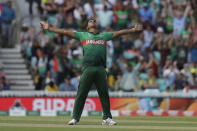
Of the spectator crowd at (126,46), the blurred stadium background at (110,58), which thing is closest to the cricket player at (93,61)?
the blurred stadium background at (110,58)

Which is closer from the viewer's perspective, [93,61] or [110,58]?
[93,61]

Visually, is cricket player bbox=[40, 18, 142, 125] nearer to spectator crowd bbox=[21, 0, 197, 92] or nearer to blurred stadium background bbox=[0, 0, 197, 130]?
blurred stadium background bbox=[0, 0, 197, 130]

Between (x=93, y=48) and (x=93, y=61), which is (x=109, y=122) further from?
(x=93, y=48)

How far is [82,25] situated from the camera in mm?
28312

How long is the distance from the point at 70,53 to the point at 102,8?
8.91 ft

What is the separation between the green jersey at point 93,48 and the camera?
15531 mm

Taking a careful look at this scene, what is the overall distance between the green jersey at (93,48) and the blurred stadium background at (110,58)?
7672 mm

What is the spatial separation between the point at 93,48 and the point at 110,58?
1173cm

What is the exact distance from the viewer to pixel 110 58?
89.5 feet

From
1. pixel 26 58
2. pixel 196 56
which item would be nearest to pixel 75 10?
pixel 26 58

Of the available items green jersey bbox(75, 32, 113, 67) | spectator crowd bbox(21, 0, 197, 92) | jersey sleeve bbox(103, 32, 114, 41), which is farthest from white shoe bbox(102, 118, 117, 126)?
spectator crowd bbox(21, 0, 197, 92)

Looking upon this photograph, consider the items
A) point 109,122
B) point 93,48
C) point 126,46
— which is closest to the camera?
point 93,48

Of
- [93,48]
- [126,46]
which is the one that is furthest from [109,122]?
[126,46]

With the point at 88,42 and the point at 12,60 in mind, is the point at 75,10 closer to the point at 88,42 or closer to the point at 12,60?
the point at 12,60
